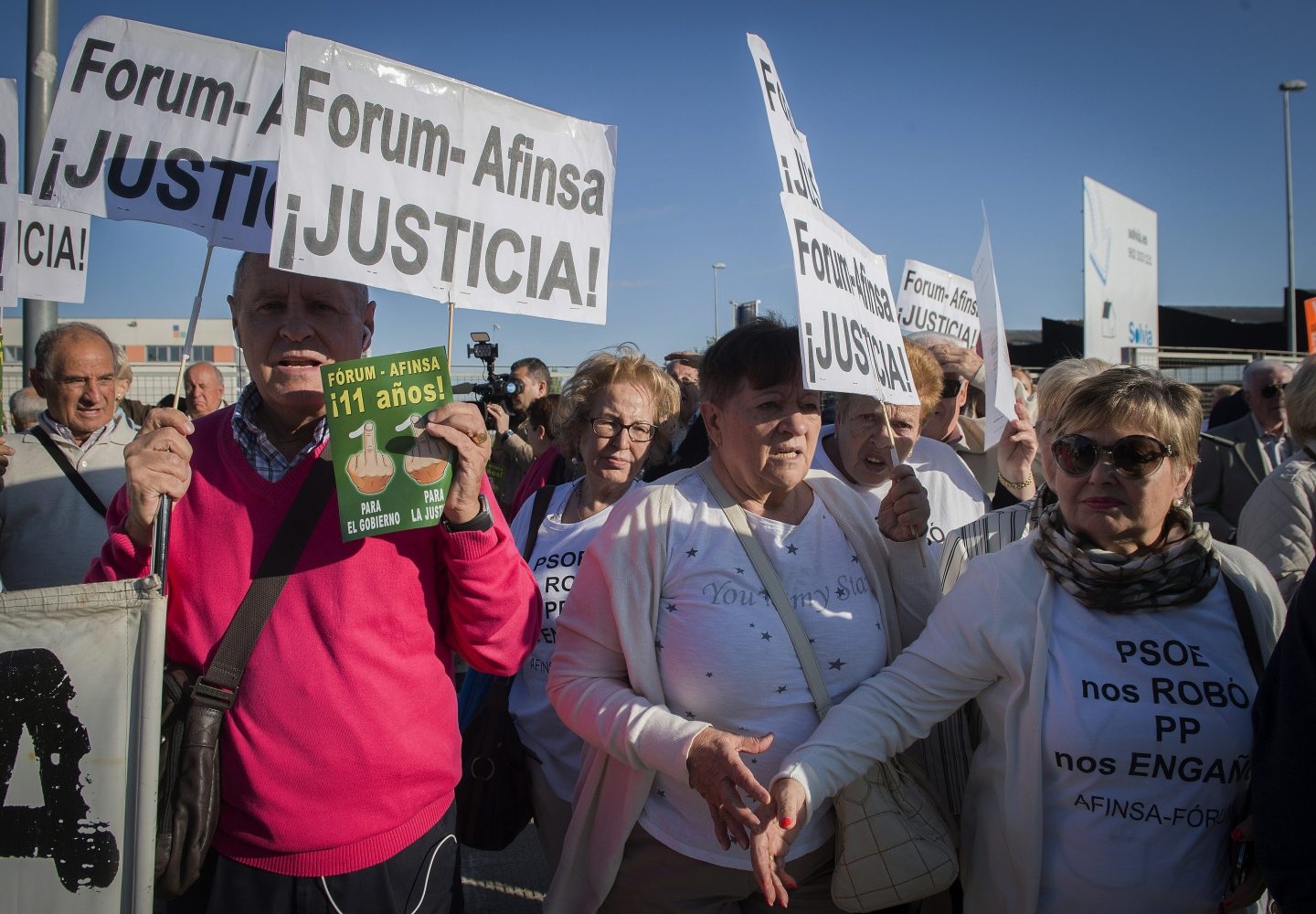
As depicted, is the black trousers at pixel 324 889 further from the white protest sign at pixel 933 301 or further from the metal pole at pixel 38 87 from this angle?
the metal pole at pixel 38 87

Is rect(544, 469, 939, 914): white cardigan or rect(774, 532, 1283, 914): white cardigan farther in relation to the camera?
rect(544, 469, 939, 914): white cardigan

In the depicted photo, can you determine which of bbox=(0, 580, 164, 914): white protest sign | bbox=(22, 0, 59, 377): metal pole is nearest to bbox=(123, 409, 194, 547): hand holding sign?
bbox=(0, 580, 164, 914): white protest sign

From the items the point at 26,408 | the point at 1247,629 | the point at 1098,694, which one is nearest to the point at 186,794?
the point at 1098,694

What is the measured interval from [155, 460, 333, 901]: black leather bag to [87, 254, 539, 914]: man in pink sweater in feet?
0.10

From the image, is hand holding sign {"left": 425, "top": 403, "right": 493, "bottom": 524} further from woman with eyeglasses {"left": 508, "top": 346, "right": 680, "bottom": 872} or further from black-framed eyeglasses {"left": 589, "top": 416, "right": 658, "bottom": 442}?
black-framed eyeglasses {"left": 589, "top": 416, "right": 658, "bottom": 442}

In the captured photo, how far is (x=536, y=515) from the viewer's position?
321 cm

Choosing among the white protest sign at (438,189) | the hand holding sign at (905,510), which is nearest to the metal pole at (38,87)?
the white protest sign at (438,189)

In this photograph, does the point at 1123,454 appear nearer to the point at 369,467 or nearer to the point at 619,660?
the point at 619,660

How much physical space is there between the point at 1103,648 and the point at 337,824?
170 centimetres

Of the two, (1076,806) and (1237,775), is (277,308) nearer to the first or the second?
(1076,806)

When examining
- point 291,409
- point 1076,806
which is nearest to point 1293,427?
point 1076,806

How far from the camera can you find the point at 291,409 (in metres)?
2.00

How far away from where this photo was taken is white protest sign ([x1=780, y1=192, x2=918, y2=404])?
7.34ft

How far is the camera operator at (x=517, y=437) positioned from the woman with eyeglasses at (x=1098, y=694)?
4.27 meters
